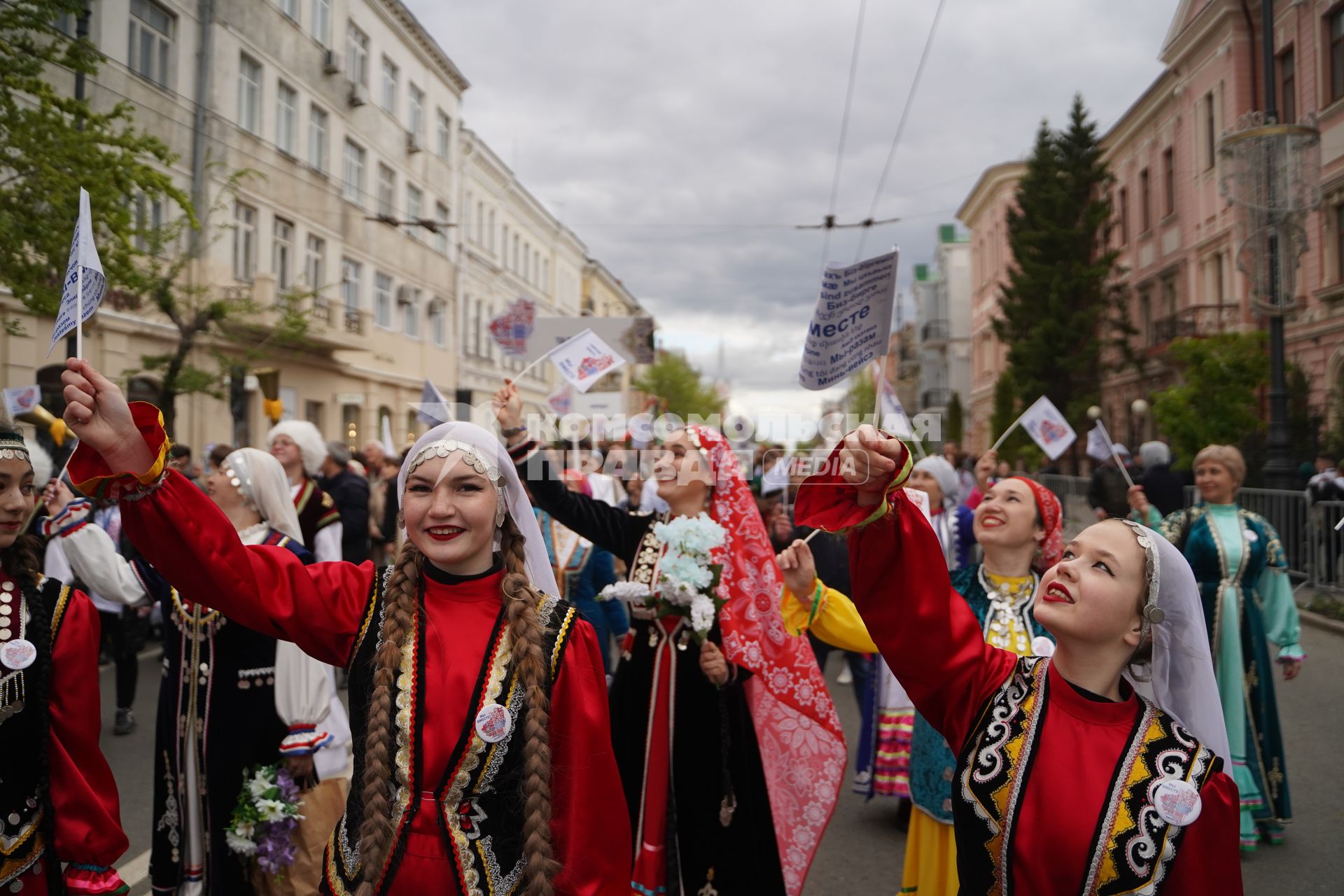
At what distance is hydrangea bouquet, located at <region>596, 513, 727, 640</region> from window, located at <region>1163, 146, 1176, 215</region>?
27.1m

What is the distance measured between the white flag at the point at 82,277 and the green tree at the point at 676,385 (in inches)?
1989

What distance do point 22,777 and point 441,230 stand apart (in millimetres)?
29933

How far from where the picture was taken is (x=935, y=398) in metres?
69.2

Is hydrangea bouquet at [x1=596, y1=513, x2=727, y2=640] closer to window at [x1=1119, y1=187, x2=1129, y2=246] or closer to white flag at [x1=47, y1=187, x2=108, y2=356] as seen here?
white flag at [x1=47, y1=187, x2=108, y2=356]

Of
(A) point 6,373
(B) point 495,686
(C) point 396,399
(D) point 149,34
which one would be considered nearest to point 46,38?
(D) point 149,34

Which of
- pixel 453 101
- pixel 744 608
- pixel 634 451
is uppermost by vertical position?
pixel 453 101

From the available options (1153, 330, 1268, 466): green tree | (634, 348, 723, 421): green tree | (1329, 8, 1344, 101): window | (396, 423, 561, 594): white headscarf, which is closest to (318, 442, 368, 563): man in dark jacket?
(396, 423, 561, 594): white headscarf

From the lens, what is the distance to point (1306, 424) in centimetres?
1733

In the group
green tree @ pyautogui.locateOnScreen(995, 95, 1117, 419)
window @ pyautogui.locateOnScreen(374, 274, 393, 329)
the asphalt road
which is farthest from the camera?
green tree @ pyautogui.locateOnScreen(995, 95, 1117, 419)

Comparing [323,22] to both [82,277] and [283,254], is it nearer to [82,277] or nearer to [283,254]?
[283,254]

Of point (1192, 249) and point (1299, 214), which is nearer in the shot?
point (1299, 214)

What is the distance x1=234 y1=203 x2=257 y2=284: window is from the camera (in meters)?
19.3

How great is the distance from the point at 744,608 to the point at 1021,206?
35.2m

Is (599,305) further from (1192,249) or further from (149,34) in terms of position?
(149,34)
